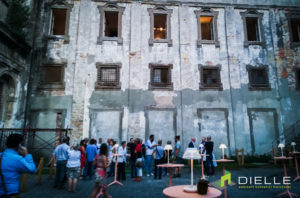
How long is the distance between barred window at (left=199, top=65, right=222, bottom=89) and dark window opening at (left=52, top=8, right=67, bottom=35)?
11448mm

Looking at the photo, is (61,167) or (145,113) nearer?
(61,167)

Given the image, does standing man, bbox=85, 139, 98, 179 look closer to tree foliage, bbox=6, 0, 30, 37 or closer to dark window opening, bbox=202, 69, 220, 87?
tree foliage, bbox=6, 0, 30, 37

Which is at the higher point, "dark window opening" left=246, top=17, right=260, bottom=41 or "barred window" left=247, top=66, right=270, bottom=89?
"dark window opening" left=246, top=17, right=260, bottom=41

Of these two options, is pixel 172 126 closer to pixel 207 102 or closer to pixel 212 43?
pixel 207 102

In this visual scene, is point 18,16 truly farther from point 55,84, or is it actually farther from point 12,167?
point 12,167

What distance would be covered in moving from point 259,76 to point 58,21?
652 inches

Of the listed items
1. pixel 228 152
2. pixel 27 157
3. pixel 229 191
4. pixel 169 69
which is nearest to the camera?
Answer: pixel 27 157

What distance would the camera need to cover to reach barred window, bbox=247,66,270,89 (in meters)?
15.8

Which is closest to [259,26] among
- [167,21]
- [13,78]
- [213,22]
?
[213,22]

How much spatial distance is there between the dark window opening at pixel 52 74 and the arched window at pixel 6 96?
7.01 ft

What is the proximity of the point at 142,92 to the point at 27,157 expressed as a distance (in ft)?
38.9

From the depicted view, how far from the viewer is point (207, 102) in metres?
15.2

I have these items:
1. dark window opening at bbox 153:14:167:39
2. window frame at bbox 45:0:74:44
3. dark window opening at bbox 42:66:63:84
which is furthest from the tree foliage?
dark window opening at bbox 153:14:167:39

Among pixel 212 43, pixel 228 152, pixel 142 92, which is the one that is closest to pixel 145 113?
pixel 142 92
